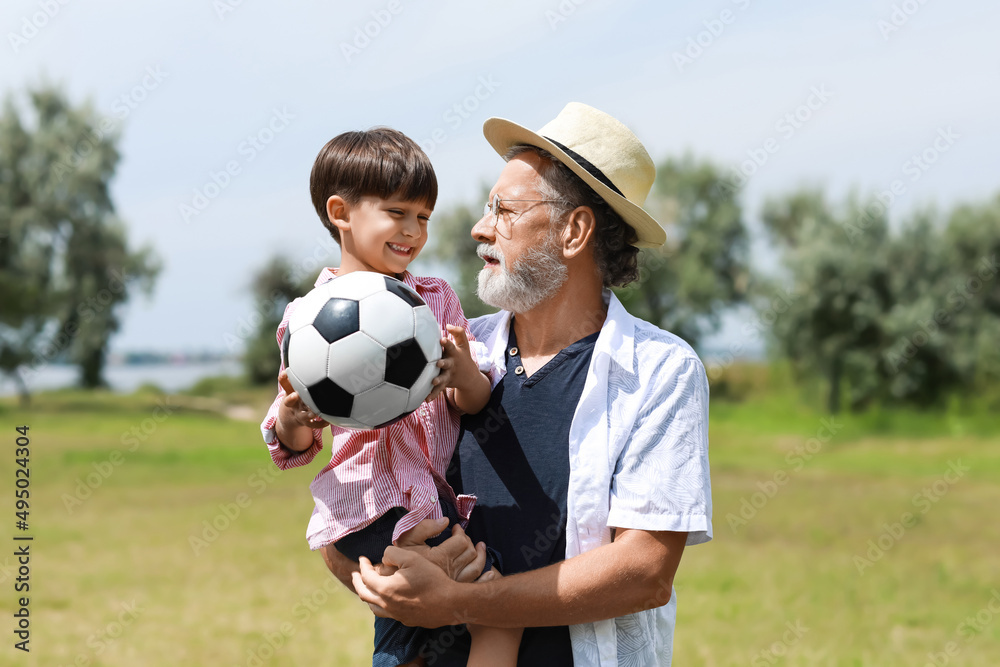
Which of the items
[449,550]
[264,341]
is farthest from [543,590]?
[264,341]

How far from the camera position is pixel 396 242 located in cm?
325

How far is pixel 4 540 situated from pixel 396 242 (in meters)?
12.7

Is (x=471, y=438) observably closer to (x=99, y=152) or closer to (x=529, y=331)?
(x=529, y=331)

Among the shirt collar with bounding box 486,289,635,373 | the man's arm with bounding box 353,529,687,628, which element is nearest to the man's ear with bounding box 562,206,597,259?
the shirt collar with bounding box 486,289,635,373

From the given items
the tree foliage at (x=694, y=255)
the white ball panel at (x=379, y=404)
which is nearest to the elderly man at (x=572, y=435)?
the white ball panel at (x=379, y=404)

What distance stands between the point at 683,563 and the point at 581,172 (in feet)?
31.7

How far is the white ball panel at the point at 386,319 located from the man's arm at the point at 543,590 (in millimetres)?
754

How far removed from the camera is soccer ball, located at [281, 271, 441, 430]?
2811 millimetres

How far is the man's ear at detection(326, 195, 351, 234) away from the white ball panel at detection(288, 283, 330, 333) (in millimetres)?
A: 403

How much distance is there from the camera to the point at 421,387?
287 centimetres

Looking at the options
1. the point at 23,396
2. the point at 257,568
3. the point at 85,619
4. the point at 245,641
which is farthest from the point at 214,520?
the point at 23,396

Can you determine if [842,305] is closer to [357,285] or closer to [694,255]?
[694,255]

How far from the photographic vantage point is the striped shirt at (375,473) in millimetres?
3070

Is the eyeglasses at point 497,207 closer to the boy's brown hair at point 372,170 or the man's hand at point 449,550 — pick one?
the boy's brown hair at point 372,170
